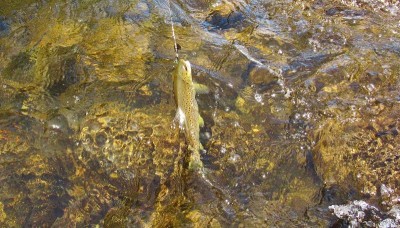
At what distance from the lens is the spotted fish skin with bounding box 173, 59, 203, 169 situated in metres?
3.51

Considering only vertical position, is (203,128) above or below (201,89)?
below

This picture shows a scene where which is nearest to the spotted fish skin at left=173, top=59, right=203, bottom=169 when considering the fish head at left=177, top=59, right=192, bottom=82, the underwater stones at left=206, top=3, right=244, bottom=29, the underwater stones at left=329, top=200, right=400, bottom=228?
the fish head at left=177, top=59, right=192, bottom=82

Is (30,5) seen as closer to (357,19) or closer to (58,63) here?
(58,63)

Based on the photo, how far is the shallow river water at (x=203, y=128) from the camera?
3592mm

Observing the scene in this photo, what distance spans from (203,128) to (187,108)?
0.59 meters

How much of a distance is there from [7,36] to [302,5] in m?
4.38

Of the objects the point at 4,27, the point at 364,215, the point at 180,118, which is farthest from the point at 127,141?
the point at 4,27

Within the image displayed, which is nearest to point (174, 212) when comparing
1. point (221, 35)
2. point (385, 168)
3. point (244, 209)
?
point (244, 209)

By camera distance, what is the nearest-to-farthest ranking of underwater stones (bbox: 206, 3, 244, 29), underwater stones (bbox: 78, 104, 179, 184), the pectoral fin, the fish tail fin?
the fish tail fin < underwater stones (bbox: 78, 104, 179, 184) < the pectoral fin < underwater stones (bbox: 206, 3, 244, 29)

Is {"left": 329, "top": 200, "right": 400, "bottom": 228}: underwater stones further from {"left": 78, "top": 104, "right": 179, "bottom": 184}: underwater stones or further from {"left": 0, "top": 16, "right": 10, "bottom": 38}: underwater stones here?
{"left": 0, "top": 16, "right": 10, "bottom": 38}: underwater stones

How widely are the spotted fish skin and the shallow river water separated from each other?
0.38 feet

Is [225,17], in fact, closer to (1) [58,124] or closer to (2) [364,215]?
(1) [58,124]

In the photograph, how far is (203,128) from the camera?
4168 millimetres

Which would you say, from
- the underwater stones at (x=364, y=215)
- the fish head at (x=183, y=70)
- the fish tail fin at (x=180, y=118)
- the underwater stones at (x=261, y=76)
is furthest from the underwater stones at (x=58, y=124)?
the underwater stones at (x=364, y=215)
